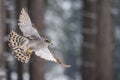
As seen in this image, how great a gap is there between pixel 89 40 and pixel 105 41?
70cm

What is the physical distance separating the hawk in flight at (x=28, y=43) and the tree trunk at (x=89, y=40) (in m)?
8.44

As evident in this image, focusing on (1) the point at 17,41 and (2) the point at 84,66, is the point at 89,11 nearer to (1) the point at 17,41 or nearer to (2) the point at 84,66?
(2) the point at 84,66

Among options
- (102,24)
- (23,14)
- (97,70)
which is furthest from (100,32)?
(23,14)

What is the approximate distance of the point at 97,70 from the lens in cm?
1014

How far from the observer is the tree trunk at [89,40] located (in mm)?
10531

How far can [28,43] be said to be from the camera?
6.40 ft

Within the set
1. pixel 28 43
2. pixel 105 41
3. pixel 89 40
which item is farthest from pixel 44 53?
pixel 89 40

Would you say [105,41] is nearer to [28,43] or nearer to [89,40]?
[89,40]

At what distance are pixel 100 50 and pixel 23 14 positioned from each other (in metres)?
8.25

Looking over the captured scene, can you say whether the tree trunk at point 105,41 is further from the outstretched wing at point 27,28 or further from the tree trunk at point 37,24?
the outstretched wing at point 27,28

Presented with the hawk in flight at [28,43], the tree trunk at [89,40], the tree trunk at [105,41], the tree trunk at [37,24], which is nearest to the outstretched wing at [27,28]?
the hawk in flight at [28,43]

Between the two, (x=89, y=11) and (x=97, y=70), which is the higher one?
(x=89, y=11)

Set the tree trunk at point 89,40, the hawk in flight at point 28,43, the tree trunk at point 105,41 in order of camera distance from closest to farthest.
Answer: the hawk in flight at point 28,43 < the tree trunk at point 105,41 < the tree trunk at point 89,40

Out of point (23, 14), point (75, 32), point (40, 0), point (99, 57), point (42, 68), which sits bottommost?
point (75, 32)
